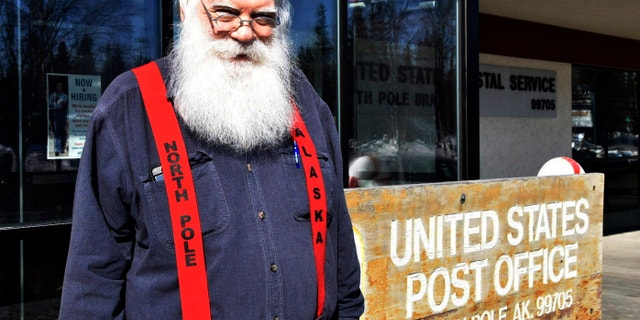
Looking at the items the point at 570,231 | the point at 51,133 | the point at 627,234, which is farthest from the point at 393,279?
the point at 627,234

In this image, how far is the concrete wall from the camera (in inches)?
398

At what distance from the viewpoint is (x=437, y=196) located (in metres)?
3.90

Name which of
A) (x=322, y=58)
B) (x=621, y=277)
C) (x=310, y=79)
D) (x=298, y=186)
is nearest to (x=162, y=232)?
(x=298, y=186)

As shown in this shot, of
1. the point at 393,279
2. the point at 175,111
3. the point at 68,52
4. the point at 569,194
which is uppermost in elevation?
the point at 68,52

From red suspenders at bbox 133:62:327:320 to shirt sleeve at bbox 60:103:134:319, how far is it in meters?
0.11

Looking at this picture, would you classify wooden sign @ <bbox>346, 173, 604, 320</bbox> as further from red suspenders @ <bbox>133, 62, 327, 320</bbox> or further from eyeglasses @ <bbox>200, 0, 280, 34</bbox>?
eyeglasses @ <bbox>200, 0, 280, 34</bbox>

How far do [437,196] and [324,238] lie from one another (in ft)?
6.50

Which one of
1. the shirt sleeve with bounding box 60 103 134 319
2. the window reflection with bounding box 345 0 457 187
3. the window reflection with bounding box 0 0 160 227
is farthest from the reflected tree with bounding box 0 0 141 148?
the shirt sleeve with bounding box 60 103 134 319

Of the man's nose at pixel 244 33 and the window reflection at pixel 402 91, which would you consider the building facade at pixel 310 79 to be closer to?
the window reflection at pixel 402 91

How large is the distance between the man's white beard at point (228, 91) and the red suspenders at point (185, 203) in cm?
6

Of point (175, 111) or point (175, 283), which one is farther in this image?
point (175, 111)

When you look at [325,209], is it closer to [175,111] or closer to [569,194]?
[175,111]

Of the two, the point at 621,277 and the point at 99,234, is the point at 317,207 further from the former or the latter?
the point at 621,277

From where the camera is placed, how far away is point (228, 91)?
1.99 m
